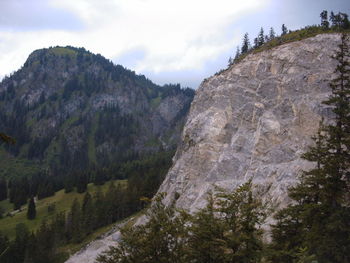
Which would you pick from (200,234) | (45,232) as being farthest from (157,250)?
(45,232)

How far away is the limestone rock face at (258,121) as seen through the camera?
4988cm

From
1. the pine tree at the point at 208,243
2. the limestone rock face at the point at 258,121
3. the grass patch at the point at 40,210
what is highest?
the limestone rock face at the point at 258,121

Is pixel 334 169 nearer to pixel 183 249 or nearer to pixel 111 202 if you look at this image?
pixel 183 249

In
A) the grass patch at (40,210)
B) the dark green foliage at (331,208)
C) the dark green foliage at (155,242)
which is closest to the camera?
the dark green foliage at (155,242)

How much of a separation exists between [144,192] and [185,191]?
50.1 m

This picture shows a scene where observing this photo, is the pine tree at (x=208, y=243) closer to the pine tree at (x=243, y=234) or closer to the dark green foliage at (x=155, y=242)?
the pine tree at (x=243, y=234)

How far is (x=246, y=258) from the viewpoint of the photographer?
17.1 meters

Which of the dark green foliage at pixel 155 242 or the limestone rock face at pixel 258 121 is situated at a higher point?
the limestone rock face at pixel 258 121

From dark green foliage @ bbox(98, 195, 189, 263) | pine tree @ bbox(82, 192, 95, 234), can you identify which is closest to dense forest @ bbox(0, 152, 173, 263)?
pine tree @ bbox(82, 192, 95, 234)

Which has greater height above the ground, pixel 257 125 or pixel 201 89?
pixel 201 89

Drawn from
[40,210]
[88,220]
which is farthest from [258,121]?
[40,210]

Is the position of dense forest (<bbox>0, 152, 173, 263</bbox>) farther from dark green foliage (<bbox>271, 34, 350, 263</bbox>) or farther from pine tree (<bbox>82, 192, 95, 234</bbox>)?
dark green foliage (<bbox>271, 34, 350, 263</bbox>)

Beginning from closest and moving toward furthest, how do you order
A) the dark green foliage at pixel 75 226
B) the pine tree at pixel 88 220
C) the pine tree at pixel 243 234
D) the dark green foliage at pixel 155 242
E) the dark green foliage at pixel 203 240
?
the pine tree at pixel 243 234 → the dark green foliage at pixel 203 240 → the dark green foliage at pixel 155 242 → the dark green foliage at pixel 75 226 → the pine tree at pixel 88 220

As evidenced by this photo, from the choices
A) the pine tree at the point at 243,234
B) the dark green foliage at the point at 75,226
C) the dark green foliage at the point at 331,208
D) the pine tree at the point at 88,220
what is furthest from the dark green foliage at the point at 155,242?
the pine tree at the point at 88,220
